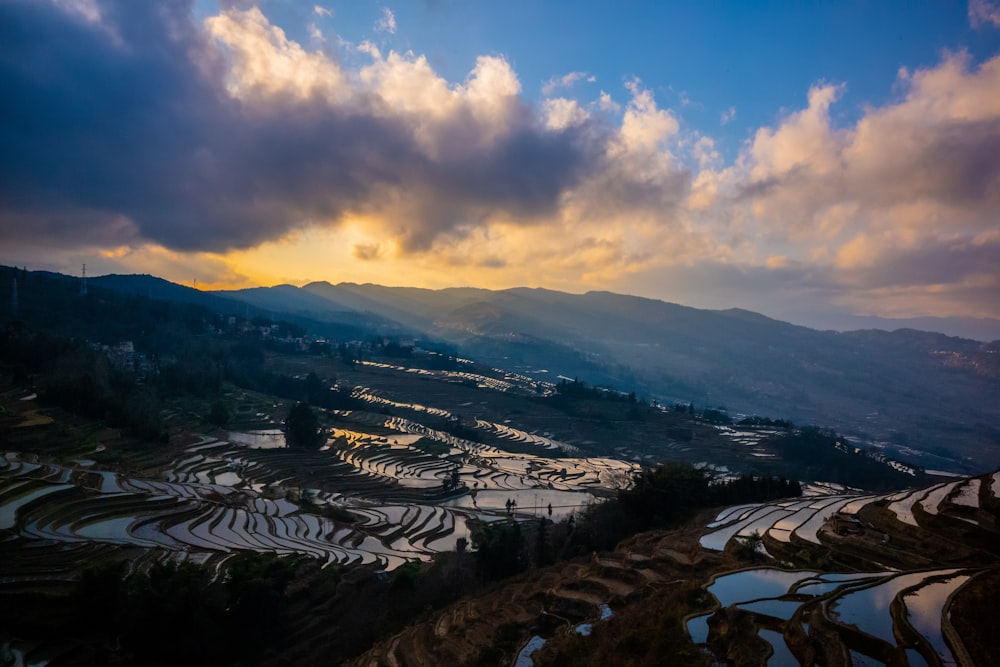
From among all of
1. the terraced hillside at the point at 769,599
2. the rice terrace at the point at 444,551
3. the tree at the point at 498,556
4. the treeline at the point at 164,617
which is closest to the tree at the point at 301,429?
the rice terrace at the point at 444,551

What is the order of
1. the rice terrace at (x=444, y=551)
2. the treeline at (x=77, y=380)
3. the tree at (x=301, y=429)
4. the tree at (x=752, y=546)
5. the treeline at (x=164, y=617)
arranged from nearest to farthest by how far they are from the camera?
the rice terrace at (x=444, y=551), the treeline at (x=164, y=617), the tree at (x=752, y=546), the treeline at (x=77, y=380), the tree at (x=301, y=429)

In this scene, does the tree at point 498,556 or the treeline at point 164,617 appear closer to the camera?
the treeline at point 164,617

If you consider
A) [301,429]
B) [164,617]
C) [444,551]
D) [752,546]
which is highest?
[752,546]

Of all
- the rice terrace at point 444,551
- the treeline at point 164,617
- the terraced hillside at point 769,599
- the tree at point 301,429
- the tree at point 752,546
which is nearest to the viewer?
the terraced hillside at point 769,599

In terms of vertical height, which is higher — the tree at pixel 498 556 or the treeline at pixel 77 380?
the treeline at pixel 77 380

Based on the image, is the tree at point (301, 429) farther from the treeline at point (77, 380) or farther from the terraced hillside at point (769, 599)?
the terraced hillside at point (769, 599)

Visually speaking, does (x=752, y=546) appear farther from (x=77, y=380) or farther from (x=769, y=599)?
(x=77, y=380)

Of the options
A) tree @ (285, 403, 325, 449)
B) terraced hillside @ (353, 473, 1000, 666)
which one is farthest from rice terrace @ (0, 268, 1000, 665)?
tree @ (285, 403, 325, 449)

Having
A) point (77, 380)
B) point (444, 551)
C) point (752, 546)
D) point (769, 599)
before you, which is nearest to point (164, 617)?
point (444, 551)

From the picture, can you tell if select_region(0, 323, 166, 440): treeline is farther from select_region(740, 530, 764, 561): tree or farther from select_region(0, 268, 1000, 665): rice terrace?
select_region(740, 530, 764, 561): tree
